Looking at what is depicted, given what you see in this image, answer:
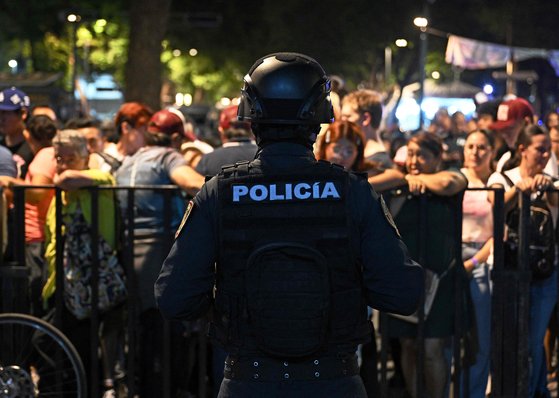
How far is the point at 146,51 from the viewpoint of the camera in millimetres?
18891

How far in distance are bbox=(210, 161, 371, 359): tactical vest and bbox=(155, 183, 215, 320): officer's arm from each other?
0.05 metres

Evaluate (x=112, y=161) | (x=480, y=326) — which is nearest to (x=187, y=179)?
(x=480, y=326)

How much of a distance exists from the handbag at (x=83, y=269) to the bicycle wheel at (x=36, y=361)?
0.87 feet

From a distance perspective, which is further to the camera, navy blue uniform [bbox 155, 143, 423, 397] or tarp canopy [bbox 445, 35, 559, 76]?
tarp canopy [bbox 445, 35, 559, 76]

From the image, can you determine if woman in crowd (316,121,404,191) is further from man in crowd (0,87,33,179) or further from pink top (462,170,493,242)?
man in crowd (0,87,33,179)

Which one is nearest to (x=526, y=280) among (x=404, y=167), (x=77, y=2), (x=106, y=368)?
(x=404, y=167)

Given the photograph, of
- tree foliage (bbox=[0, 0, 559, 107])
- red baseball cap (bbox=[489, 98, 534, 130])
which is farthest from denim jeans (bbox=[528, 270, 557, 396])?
tree foliage (bbox=[0, 0, 559, 107])

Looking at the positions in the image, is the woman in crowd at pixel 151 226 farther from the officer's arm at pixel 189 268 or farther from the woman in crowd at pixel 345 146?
the officer's arm at pixel 189 268

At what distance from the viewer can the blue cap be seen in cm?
948

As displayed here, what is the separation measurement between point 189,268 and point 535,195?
12.6 ft

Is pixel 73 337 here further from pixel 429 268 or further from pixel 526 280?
pixel 526 280

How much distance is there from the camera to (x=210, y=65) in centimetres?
4747

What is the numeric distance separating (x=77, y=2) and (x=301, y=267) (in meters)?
26.0

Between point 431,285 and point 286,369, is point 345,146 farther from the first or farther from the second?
point 286,369
